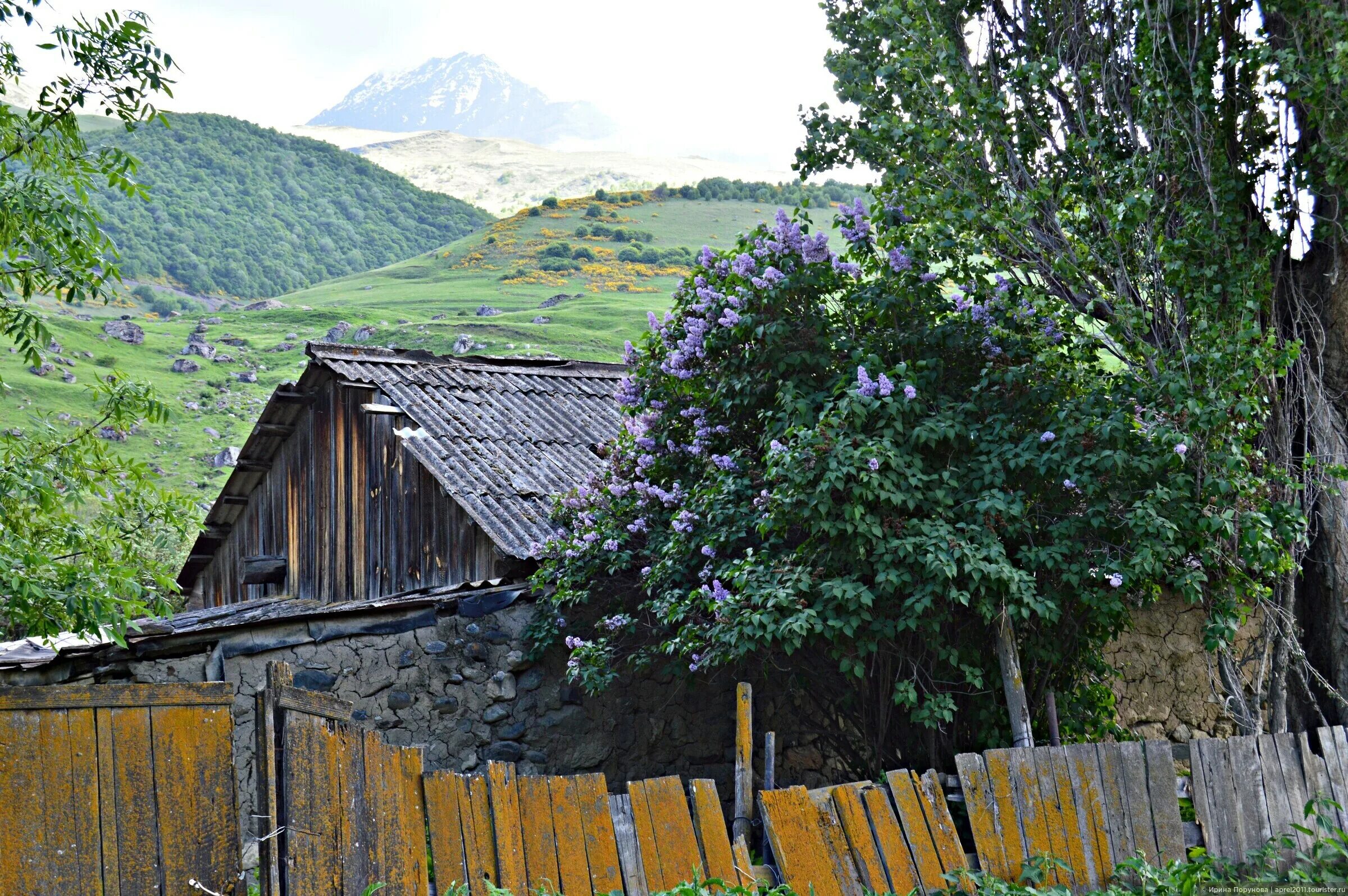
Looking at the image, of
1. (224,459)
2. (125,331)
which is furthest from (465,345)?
(125,331)

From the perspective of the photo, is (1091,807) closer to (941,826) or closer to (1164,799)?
(1164,799)

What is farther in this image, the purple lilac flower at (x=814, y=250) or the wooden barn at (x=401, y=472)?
the wooden barn at (x=401, y=472)

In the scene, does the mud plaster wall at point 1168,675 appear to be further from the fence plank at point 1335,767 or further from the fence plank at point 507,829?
the fence plank at point 507,829

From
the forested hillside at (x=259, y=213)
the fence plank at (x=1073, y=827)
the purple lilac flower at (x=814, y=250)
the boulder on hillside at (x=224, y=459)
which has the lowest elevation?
the fence plank at (x=1073, y=827)

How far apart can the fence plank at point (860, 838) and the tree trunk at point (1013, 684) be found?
1839 mm

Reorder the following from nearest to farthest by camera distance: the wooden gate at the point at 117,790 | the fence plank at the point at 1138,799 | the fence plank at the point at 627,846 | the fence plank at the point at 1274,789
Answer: the wooden gate at the point at 117,790
the fence plank at the point at 627,846
the fence plank at the point at 1138,799
the fence plank at the point at 1274,789

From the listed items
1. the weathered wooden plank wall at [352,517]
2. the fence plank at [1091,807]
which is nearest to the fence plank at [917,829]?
the fence plank at [1091,807]

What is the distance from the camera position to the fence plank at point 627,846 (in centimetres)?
525

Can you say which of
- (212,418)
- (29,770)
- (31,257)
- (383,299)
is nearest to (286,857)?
(29,770)

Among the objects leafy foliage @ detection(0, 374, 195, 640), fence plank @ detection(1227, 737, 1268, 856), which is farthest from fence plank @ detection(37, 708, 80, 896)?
fence plank @ detection(1227, 737, 1268, 856)

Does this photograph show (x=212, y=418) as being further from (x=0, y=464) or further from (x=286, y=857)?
(x=286, y=857)

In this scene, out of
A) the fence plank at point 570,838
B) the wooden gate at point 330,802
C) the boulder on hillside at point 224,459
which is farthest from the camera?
the boulder on hillside at point 224,459

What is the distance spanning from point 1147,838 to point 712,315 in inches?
168

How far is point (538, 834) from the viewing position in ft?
16.8
